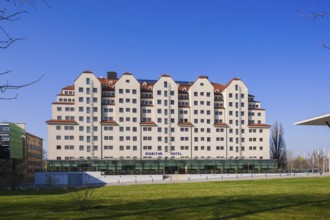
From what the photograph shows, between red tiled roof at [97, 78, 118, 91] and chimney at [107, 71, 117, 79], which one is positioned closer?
red tiled roof at [97, 78, 118, 91]

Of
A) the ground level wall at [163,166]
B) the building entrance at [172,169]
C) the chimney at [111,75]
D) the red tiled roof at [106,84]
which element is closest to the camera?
the ground level wall at [163,166]

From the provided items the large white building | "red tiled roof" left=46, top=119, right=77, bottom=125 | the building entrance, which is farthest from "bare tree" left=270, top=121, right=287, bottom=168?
"red tiled roof" left=46, top=119, right=77, bottom=125

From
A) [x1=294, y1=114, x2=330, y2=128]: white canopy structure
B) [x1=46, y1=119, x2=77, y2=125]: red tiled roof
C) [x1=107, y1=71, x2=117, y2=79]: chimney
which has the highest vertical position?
[x1=107, y1=71, x2=117, y2=79]: chimney

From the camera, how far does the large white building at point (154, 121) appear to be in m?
96.5

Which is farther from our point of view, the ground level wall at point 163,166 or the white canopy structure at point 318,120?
the ground level wall at point 163,166

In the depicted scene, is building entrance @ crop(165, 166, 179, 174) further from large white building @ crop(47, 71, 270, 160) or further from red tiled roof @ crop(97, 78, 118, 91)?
red tiled roof @ crop(97, 78, 118, 91)

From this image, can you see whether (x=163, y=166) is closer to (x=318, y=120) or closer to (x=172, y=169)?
(x=172, y=169)

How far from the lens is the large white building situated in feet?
317

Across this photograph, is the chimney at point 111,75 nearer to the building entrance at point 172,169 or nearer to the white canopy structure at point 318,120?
the building entrance at point 172,169

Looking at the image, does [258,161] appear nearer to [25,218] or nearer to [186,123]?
[186,123]

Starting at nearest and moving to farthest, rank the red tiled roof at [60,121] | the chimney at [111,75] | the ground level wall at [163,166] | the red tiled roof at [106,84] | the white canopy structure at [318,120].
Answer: the white canopy structure at [318,120], the ground level wall at [163,166], the red tiled roof at [60,121], the red tiled roof at [106,84], the chimney at [111,75]

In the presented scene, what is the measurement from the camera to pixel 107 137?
98125mm

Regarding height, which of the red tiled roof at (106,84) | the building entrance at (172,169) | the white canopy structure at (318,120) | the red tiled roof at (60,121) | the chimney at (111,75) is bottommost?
the building entrance at (172,169)

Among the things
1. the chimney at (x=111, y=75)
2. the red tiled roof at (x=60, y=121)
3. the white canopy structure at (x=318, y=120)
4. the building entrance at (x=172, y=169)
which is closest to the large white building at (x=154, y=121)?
the red tiled roof at (x=60, y=121)
